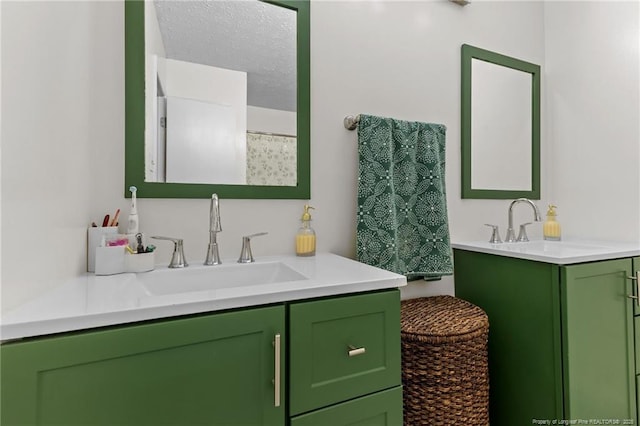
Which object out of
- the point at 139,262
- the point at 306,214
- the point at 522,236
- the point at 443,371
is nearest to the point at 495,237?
the point at 522,236

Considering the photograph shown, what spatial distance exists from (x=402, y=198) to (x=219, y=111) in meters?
0.85

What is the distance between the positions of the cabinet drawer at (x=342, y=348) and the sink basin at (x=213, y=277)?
0.57ft

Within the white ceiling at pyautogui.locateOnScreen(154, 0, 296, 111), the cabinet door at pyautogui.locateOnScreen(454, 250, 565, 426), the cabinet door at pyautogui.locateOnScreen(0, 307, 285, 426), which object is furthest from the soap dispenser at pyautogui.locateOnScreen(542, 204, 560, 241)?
the cabinet door at pyautogui.locateOnScreen(0, 307, 285, 426)

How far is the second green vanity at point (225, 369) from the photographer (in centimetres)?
59

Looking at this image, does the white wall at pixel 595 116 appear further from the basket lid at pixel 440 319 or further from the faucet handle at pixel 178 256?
the faucet handle at pixel 178 256

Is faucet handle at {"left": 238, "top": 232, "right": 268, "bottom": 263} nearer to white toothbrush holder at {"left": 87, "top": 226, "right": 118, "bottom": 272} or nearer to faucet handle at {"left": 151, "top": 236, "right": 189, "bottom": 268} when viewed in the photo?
faucet handle at {"left": 151, "top": 236, "right": 189, "bottom": 268}

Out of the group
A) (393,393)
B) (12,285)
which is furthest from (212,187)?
(393,393)

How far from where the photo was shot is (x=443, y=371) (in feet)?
3.93

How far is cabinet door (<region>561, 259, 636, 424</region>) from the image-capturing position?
1.21 meters

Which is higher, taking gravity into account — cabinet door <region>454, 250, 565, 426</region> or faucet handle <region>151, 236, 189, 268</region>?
faucet handle <region>151, 236, 189, 268</region>

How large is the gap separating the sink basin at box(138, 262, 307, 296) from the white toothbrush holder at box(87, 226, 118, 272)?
16cm

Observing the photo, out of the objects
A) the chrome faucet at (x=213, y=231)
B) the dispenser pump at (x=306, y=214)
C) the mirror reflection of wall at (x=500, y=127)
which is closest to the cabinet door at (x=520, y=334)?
the mirror reflection of wall at (x=500, y=127)

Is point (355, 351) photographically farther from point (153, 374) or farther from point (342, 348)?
point (153, 374)

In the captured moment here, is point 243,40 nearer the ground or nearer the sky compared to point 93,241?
nearer the sky
